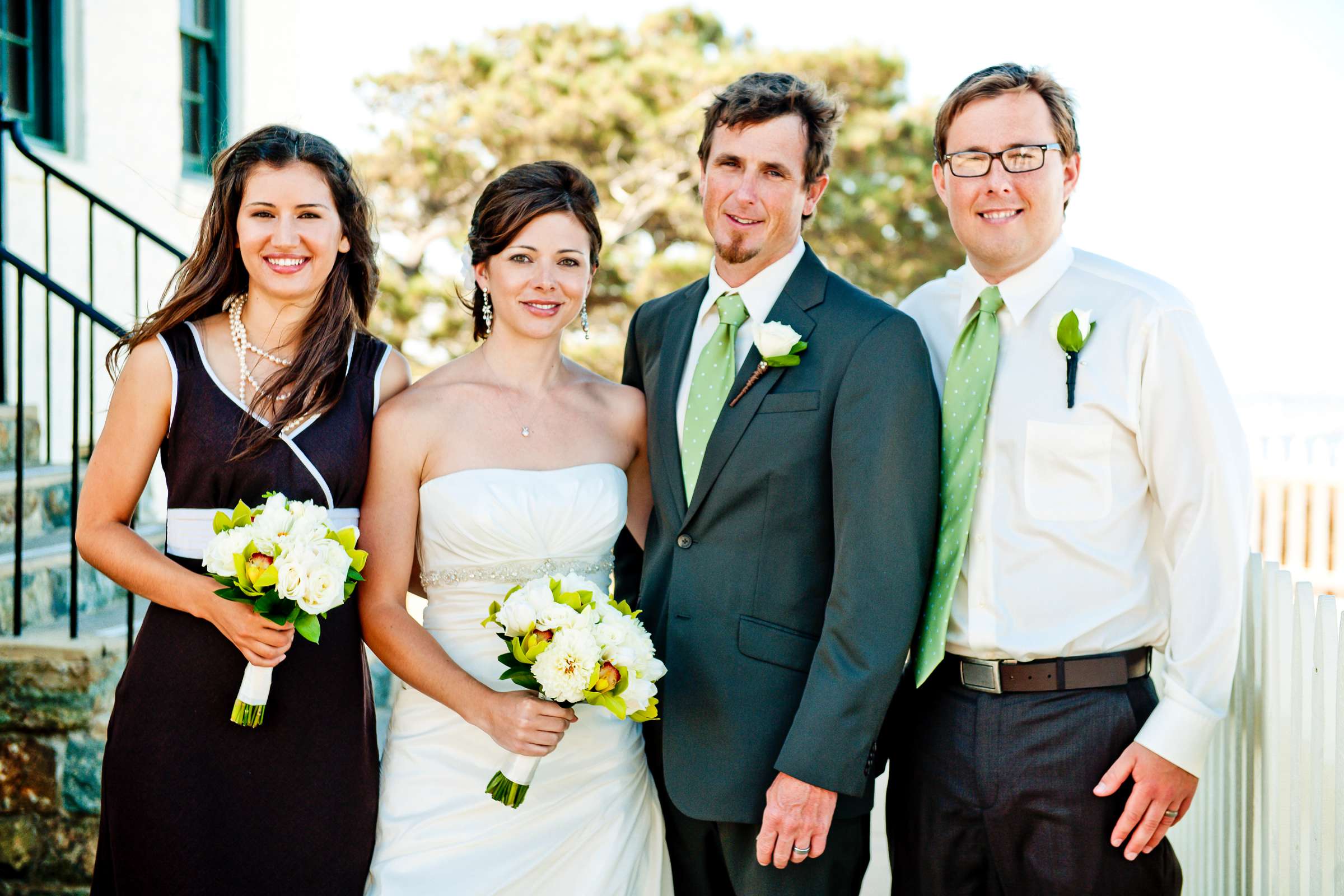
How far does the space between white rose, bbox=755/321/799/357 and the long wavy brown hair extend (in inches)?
45.4

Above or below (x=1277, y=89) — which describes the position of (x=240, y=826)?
below

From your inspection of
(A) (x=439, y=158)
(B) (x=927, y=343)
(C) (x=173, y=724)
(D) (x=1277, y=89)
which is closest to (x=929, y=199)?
(A) (x=439, y=158)

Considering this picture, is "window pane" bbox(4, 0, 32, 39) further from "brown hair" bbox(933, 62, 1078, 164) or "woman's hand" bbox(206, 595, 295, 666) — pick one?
"brown hair" bbox(933, 62, 1078, 164)

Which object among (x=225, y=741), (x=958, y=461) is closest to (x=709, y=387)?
(x=958, y=461)

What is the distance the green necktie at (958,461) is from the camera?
289 cm

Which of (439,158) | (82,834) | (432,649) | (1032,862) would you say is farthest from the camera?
(439,158)

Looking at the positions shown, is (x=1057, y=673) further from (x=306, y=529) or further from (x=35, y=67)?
(x=35, y=67)

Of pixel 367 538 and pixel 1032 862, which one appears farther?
pixel 367 538

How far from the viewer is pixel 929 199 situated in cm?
1811

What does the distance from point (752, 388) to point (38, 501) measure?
4.62m

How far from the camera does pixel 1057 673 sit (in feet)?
9.28

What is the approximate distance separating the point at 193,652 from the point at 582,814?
1.11 metres

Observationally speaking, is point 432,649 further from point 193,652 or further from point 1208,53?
point 1208,53

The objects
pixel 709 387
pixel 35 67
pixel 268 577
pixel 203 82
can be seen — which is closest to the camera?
pixel 268 577
